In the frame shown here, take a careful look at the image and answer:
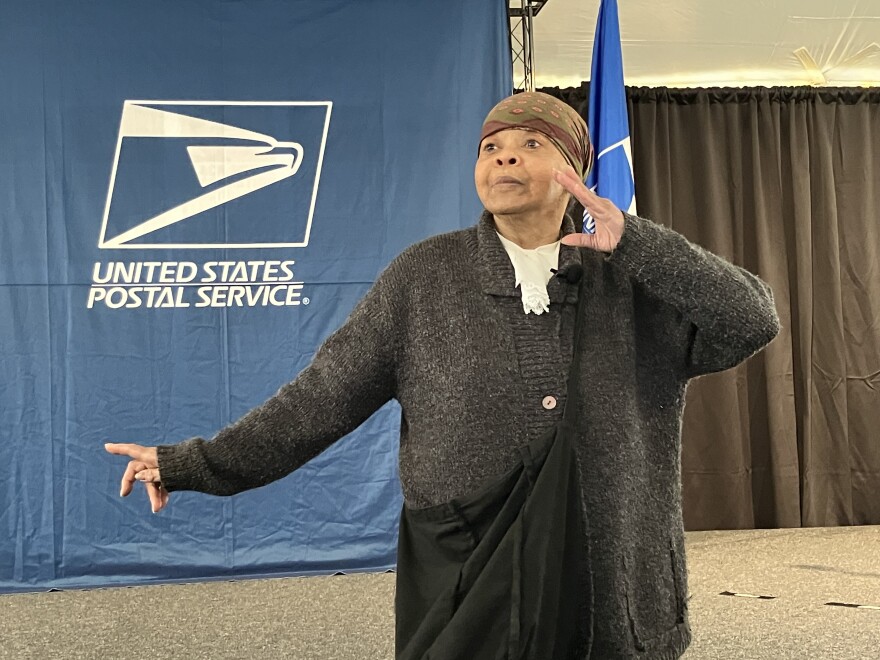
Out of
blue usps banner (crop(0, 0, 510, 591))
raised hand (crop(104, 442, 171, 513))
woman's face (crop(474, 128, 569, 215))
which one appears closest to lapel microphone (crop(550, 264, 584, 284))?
woman's face (crop(474, 128, 569, 215))

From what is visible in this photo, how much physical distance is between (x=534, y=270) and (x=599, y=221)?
13cm

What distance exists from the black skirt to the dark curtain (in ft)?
13.0

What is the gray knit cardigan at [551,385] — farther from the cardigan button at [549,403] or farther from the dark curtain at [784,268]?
the dark curtain at [784,268]

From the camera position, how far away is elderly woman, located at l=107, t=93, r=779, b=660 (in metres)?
1.10

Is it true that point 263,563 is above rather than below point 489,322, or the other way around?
below

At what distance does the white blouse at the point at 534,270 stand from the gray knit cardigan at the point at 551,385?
0.04 ft

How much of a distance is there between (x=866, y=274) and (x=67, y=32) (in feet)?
13.2

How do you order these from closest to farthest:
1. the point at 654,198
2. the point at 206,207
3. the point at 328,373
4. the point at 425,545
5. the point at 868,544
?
the point at 425,545, the point at 328,373, the point at 206,207, the point at 868,544, the point at 654,198

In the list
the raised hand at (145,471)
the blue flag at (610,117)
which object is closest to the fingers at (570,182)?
the raised hand at (145,471)

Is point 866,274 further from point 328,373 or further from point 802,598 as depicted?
point 328,373

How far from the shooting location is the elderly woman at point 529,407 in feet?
3.60

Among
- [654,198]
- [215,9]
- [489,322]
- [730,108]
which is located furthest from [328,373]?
[730,108]

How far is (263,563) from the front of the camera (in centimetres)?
368

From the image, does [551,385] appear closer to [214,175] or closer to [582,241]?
[582,241]
